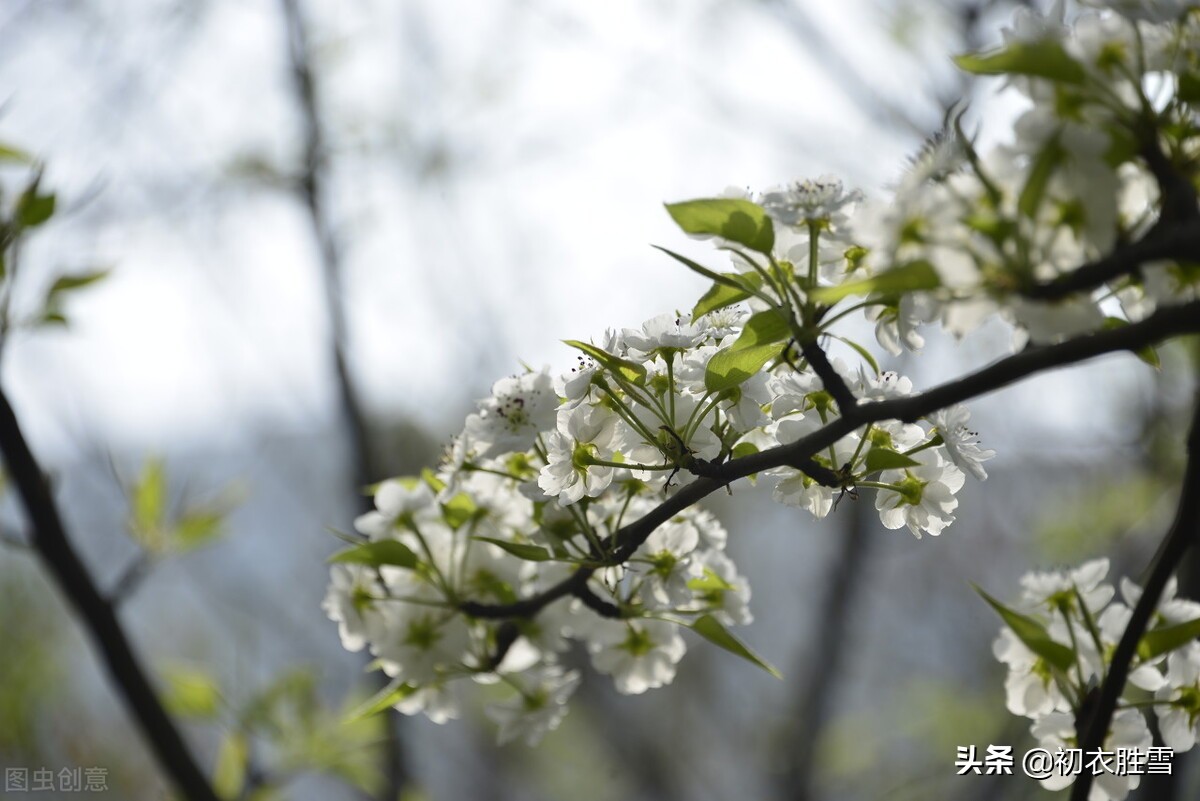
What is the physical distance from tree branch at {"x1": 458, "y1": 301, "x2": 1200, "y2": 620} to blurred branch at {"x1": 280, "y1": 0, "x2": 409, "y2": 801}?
5.94 ft

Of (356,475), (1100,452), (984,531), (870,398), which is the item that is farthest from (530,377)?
(984,531)

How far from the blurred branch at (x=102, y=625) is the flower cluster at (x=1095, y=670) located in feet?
2.73

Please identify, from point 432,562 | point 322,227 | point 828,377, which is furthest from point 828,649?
point 828,377

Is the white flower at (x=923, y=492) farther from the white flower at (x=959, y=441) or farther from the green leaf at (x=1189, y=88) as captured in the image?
the green leaf at (x=1189, y=88)

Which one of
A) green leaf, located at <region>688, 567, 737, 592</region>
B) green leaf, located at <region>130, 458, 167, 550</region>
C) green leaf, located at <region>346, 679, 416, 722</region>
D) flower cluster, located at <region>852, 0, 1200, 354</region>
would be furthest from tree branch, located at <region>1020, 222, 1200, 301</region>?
green leaf, located at <region>130, 458, 167, 550</region>

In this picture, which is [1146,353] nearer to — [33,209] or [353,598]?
[353,598]

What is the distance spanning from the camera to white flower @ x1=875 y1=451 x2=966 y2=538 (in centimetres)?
68

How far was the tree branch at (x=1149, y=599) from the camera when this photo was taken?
48 cm

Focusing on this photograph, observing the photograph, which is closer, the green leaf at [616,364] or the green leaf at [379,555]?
the green leaf at [616,364]

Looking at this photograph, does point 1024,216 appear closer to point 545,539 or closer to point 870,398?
point 870,398

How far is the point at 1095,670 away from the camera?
71 centimetres

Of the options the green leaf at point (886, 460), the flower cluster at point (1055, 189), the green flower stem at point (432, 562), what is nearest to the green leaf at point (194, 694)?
the green flower stem at point (432, 562)

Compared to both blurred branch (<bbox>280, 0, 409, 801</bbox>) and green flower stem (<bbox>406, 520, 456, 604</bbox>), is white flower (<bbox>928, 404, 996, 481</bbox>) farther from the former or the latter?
blurred branch (<bbox>280, 0, 409, 801</bbox>)

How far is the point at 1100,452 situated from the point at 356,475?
223cm
